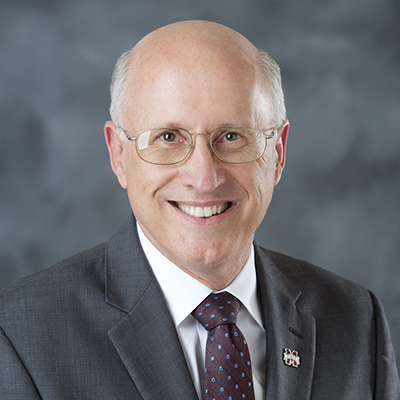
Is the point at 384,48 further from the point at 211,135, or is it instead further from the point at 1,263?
the point at 1,263


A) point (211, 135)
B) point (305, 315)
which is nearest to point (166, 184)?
point (211, 135)

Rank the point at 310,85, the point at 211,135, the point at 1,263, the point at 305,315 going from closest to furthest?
the point at 211,135 → the point at 305,315 → the point at 1,263 → the point at 310,85

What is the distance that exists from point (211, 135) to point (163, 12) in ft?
8.82

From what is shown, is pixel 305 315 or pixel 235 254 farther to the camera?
pixel 305 315

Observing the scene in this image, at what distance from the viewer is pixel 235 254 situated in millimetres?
2924

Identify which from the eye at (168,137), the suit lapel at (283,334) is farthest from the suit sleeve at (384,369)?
the eye at (168,137)

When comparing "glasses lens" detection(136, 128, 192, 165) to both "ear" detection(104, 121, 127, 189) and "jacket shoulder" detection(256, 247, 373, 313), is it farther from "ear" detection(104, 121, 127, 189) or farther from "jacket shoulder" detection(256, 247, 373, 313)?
"jacket shoulder" detection(256, 247, 373, 313)

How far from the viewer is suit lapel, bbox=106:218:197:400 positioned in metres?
2.71

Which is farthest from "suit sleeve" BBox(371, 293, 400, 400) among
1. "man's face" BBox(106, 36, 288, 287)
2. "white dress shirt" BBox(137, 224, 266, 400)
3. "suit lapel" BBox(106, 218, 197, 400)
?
"suit lapel" BBox(106, 218, 197, 400)

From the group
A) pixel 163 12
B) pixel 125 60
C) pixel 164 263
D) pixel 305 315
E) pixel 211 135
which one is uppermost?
pixel 163 12

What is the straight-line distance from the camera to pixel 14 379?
262 cm

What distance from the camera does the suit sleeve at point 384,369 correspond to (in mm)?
3316

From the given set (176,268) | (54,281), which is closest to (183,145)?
(176,268)

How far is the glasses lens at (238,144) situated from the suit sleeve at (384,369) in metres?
1.33
